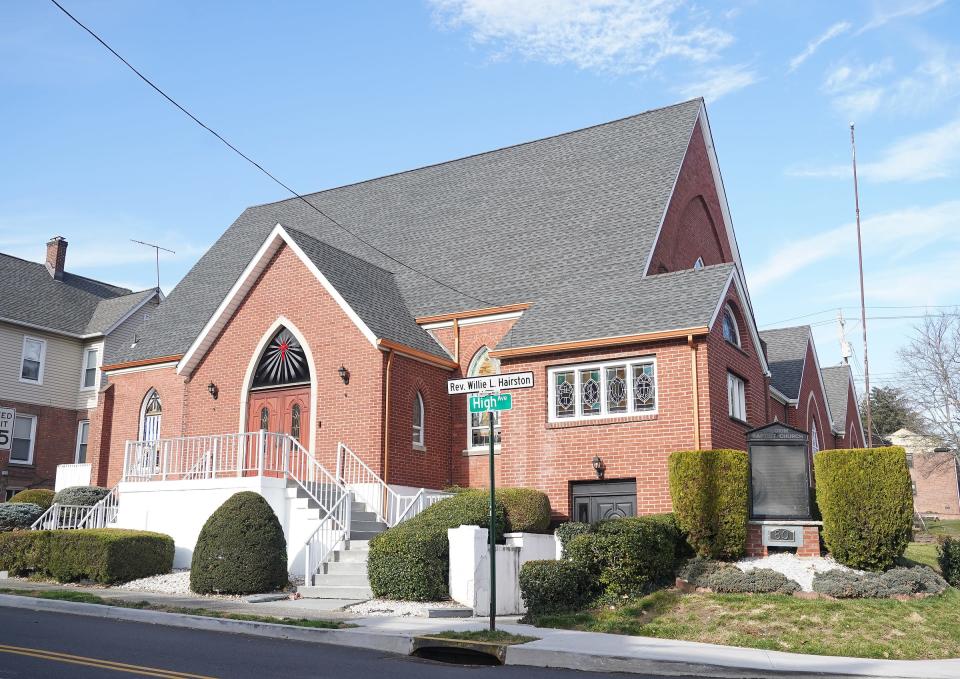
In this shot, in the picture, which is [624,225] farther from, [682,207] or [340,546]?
[340,546]

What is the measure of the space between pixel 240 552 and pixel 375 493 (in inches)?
175

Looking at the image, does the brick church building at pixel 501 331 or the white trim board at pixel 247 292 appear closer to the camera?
the brick church building at pixel 501 331

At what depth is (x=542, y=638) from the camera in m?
11.5

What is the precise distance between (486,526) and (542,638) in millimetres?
4805

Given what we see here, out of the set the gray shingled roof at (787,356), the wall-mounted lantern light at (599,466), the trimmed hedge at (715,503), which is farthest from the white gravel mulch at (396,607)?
the gray shingled roof at (787,356)

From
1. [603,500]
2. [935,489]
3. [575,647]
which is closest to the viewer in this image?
[575,647]

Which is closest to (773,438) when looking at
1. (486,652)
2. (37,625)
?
(486,652)

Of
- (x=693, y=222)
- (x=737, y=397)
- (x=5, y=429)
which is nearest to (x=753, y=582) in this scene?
(x=737, y=397)

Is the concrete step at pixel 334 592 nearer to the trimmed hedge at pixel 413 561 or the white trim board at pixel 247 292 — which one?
the trimmed hedge at pixel 413 561

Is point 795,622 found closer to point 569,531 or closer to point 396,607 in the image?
point 569,531

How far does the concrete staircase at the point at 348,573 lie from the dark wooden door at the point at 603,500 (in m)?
4.34

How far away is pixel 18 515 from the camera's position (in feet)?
77.6

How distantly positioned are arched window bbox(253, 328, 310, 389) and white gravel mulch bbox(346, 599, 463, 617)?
899 centimetres

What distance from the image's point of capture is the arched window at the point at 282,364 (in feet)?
74.6
